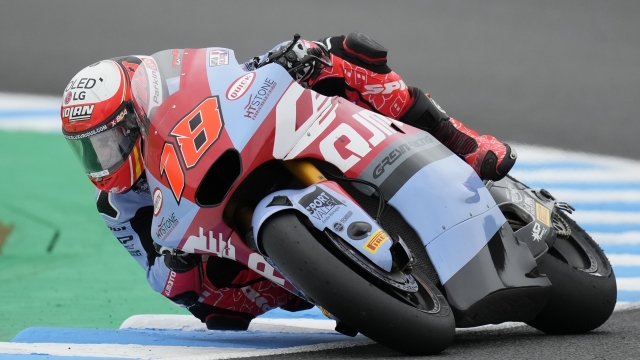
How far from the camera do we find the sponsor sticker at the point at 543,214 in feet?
11.8

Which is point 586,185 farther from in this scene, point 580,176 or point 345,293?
point 345,293

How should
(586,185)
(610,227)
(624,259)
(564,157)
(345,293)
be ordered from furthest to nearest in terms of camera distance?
(564,157) → (586,185) → (610,227) → (624,259) → (345,293)

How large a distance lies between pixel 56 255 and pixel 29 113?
1.41 meters

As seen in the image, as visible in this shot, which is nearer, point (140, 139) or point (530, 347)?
point (530, 347)

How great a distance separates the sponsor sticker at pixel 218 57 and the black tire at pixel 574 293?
1.40 metres

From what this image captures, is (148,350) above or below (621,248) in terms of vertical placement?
above

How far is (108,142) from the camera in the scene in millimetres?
3557

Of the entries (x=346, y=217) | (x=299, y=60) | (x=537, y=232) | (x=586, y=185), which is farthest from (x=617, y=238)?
(x=346, y=217)

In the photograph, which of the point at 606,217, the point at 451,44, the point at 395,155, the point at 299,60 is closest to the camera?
the point at 395,155

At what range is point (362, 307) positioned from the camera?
9.25 feet

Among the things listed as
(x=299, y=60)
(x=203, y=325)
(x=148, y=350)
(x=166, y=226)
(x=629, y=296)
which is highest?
(x=299, y=60)

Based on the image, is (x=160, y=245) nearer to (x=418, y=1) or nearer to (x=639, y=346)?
(x=639, y=346)

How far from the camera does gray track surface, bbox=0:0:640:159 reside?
6.95 metres

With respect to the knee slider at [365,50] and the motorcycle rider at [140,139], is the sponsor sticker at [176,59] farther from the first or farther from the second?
the knee slider at [365,50]
